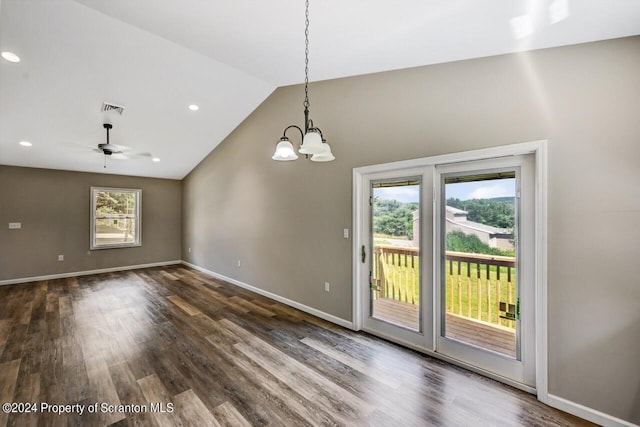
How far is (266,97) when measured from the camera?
454 cm

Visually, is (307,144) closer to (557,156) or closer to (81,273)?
(557,156)

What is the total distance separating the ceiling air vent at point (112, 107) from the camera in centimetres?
383

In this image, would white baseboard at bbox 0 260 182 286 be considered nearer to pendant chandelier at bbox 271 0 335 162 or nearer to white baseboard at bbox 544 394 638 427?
pendant chandelier at bbox 271 0 335 162

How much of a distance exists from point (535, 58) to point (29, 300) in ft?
25.1

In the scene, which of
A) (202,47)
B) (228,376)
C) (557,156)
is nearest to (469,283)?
(557,156)

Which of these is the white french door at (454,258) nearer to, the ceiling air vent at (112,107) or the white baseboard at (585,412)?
the white baseboard at (585,412)

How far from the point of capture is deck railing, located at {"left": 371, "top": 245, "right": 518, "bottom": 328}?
2.32 m

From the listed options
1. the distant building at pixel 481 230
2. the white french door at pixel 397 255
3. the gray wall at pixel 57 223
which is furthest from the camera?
the gray wall at pixel 57 223

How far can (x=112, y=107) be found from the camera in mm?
3922

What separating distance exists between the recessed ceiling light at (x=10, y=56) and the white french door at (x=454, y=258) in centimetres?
406

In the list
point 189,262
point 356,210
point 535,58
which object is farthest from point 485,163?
point 189,262

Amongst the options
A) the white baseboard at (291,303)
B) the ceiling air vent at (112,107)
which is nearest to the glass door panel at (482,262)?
the white baseboard at (291,303)

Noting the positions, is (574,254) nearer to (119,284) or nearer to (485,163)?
(485,163)

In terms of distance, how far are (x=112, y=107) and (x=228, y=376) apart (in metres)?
4.19
